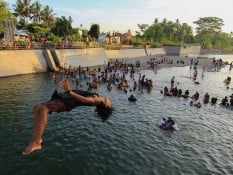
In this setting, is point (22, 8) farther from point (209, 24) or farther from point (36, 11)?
point (209, 24)

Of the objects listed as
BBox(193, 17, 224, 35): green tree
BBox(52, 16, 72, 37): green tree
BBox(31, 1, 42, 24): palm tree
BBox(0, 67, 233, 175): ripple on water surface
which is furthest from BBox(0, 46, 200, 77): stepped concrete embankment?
BBox(193, 17, 224, 35): green tree

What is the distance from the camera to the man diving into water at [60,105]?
5031 mm

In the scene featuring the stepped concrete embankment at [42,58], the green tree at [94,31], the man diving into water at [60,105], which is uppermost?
the green tree at [94,31]

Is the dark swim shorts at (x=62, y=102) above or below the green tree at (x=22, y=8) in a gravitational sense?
below

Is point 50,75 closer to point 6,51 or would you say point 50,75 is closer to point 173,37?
point 6,51

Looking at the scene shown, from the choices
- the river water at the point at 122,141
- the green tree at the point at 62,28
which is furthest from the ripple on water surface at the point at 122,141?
the green tree at the point at 62,28

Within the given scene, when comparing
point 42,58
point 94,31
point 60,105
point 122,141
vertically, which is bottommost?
point 122,141

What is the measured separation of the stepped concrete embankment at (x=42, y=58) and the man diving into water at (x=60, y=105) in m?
42.1

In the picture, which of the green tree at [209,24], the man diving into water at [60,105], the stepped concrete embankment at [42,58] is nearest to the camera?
the man diving into water at [60,105]

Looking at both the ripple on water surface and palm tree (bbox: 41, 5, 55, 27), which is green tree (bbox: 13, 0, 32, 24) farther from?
the ripple on water surface

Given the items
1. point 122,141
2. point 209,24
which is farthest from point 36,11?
point 209,24

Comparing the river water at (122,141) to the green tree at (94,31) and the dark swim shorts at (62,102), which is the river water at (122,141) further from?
the green tree at (94,31)

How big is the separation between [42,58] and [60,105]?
4944 centimetres

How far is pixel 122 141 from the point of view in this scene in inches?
853
